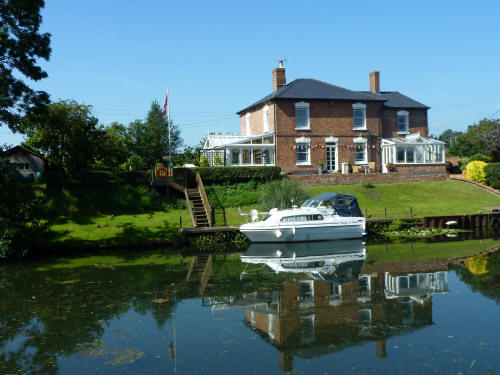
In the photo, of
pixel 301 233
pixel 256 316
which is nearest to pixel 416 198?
pixel 301 233

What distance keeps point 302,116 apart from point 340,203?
45.4ft

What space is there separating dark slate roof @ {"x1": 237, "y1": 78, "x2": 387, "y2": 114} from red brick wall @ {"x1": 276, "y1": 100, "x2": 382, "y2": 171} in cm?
52

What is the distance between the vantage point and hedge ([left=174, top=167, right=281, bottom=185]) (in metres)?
32.0

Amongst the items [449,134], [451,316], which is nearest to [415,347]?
[451,316]

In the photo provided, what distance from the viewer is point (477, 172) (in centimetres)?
3769

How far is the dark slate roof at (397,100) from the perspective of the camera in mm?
42278

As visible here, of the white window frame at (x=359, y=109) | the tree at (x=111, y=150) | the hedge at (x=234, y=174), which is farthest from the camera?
the white window frame at (x=359, y=109)

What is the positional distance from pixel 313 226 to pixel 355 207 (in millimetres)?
3499

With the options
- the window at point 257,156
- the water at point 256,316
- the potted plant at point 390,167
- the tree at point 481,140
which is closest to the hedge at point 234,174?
the window at point 257,156

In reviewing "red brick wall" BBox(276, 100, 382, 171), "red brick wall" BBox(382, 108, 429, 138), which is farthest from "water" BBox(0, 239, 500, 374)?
"red brick wall" BBox(382, 108, 429, 138)

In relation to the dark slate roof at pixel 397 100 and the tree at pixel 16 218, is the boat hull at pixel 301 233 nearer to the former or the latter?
the tree at pixel 16 218

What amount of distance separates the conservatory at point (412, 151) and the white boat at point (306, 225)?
52.3 feet

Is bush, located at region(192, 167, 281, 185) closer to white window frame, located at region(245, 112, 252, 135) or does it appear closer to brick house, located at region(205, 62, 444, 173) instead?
brick house, located at region(205, 62, 444, 173)

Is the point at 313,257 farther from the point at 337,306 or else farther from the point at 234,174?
the point at 234,174
